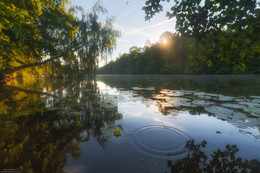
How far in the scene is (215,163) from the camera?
146 cm

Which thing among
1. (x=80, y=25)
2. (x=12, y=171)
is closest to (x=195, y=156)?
(x=12, y=171)

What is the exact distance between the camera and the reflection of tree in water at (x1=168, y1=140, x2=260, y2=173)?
1.36 m

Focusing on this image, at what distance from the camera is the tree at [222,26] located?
179cm

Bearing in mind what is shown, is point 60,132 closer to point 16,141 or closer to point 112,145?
point 16,141

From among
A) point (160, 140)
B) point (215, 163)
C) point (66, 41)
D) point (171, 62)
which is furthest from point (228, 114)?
point (171, 62)

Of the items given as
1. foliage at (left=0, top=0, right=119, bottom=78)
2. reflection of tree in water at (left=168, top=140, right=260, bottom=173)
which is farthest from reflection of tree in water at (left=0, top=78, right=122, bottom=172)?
foliage at (left=0, top=0, right=119, bottom=78)

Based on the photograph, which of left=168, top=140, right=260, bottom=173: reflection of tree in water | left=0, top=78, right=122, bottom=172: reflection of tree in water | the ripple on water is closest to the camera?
left=168, top=140, right=260, bottom=173: reflection of tree in water

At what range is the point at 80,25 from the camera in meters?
7.06

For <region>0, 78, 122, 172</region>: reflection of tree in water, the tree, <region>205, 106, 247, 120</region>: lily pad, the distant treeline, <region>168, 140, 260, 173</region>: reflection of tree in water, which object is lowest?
<region>168, 140, 260, 173</region>: reflection of tree in water

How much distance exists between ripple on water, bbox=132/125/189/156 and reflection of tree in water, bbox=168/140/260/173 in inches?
7.1

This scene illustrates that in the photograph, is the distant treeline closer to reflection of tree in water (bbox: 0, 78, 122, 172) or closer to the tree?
the tree

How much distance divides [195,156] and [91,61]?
7.41 meters

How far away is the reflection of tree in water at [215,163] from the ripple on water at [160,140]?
0.18 meters

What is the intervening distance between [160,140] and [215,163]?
0.79 meters
